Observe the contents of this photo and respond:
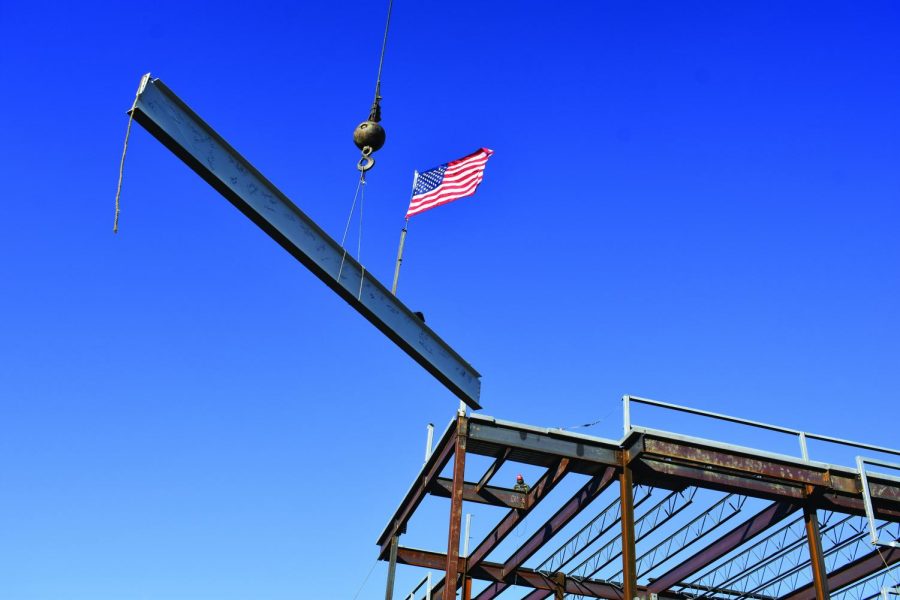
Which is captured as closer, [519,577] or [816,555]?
[816,555]

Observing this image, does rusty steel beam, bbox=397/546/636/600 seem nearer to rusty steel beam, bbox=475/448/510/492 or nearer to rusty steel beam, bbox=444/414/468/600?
rusty steel beam, bbox=475/448/510/492

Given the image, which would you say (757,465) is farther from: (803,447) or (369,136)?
(369,136)

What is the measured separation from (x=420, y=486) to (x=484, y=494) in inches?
61.8

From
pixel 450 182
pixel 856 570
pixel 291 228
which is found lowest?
pixel 291 228

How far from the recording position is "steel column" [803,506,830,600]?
712 inches

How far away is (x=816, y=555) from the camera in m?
18.5

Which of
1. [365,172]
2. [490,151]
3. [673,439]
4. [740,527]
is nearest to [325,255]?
[365,172]

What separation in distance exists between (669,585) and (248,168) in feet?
58.1

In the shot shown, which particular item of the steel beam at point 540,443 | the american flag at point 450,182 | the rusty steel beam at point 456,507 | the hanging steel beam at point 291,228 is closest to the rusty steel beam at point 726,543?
the steel beam at point 540,443

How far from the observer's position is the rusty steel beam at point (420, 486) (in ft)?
61.8

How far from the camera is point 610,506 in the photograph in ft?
68.7

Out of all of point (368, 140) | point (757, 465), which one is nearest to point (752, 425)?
point (757, 465)

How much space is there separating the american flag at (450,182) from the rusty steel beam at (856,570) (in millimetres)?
13759

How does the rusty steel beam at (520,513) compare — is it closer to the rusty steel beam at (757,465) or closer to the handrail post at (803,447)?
the rusty steel beam at (757,465)
